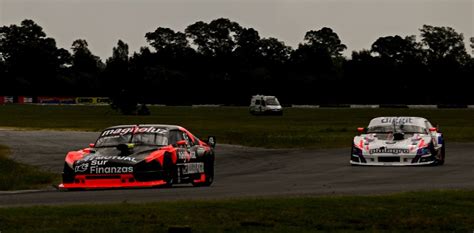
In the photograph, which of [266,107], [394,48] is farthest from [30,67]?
[266,107]

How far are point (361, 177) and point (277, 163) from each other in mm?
6333

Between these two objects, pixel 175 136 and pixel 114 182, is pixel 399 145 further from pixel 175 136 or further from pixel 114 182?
pixel 114 182

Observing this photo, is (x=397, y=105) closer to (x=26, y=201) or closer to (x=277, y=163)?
(x=277, y=163)

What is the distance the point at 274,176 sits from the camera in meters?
23.7

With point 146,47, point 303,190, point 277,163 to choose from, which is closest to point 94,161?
point 303,190

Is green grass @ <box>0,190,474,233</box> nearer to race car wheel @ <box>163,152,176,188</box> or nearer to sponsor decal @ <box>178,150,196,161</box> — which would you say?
race car wheel @ <box>163,152,176,188</box>

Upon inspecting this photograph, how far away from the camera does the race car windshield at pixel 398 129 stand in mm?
27688

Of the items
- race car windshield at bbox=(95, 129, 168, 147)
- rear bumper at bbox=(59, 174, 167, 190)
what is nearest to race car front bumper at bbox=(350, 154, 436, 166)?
race car windshield at bbox=(95, 129, 168, 147)

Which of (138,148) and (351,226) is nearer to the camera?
(351,226)

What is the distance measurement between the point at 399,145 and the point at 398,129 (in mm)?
1076

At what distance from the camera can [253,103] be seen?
283ft

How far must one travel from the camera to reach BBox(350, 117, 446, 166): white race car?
2666 centimetres

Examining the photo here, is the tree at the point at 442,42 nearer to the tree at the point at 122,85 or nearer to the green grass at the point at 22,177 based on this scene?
the tree at the point at 122,85

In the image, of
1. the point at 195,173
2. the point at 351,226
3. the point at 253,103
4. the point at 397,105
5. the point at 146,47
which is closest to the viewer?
the point at 351,226
